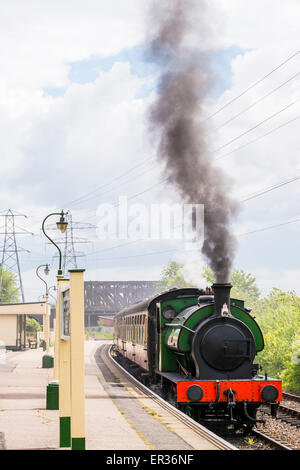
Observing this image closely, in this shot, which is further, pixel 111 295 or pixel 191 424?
pixel 111 295

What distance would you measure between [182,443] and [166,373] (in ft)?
15.3

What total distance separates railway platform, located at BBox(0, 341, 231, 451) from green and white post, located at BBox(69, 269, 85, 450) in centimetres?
127

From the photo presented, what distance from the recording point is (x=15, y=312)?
47.0m

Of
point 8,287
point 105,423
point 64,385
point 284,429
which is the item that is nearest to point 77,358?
point 64,385

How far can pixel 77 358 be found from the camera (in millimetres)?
8344

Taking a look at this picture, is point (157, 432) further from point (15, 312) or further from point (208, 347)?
point (15, 312)

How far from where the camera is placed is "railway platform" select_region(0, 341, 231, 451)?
986cm

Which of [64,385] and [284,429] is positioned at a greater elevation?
[64,385]

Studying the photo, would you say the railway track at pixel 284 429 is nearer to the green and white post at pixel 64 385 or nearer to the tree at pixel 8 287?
the green and white post at pixel 64 385

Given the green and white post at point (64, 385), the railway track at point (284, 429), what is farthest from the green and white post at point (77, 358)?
the railway track at point (284, 429)

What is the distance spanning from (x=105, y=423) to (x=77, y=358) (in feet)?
13.8

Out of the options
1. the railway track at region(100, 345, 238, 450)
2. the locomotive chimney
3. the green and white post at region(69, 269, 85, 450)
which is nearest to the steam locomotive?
the locomotive chimney

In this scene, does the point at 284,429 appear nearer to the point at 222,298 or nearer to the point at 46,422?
the point at 222,298
